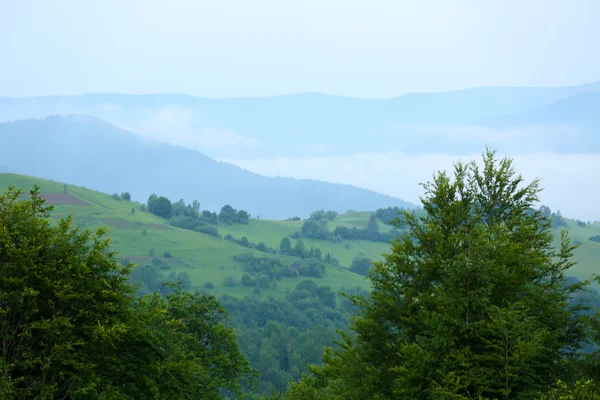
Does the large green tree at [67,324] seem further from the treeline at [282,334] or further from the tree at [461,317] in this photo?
the treeline at [282,334]

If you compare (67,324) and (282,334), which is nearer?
(67,324)

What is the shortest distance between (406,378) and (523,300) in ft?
19.9

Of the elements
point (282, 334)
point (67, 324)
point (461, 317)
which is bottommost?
point (282, 334)

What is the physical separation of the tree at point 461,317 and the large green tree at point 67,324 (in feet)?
28.8

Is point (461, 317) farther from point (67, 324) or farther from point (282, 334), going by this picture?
point (282, 334)

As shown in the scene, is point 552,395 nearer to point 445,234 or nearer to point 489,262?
point 489,262

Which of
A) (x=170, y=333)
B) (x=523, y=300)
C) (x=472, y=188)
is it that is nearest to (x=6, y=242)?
(x=170, y=333)

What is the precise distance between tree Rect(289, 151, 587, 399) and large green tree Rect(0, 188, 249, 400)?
8791 millimetres

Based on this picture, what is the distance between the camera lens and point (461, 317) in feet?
79.1

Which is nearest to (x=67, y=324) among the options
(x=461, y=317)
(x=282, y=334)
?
(x=461, y=317)

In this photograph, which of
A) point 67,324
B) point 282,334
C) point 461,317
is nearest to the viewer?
point 67,324

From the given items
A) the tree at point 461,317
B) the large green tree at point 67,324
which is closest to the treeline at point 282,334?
the tree at point 461,317

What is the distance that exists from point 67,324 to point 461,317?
14.2 metres

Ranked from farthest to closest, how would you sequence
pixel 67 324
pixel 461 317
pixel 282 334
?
pixel 282 334, pixel 461 317, pixel 67 324
